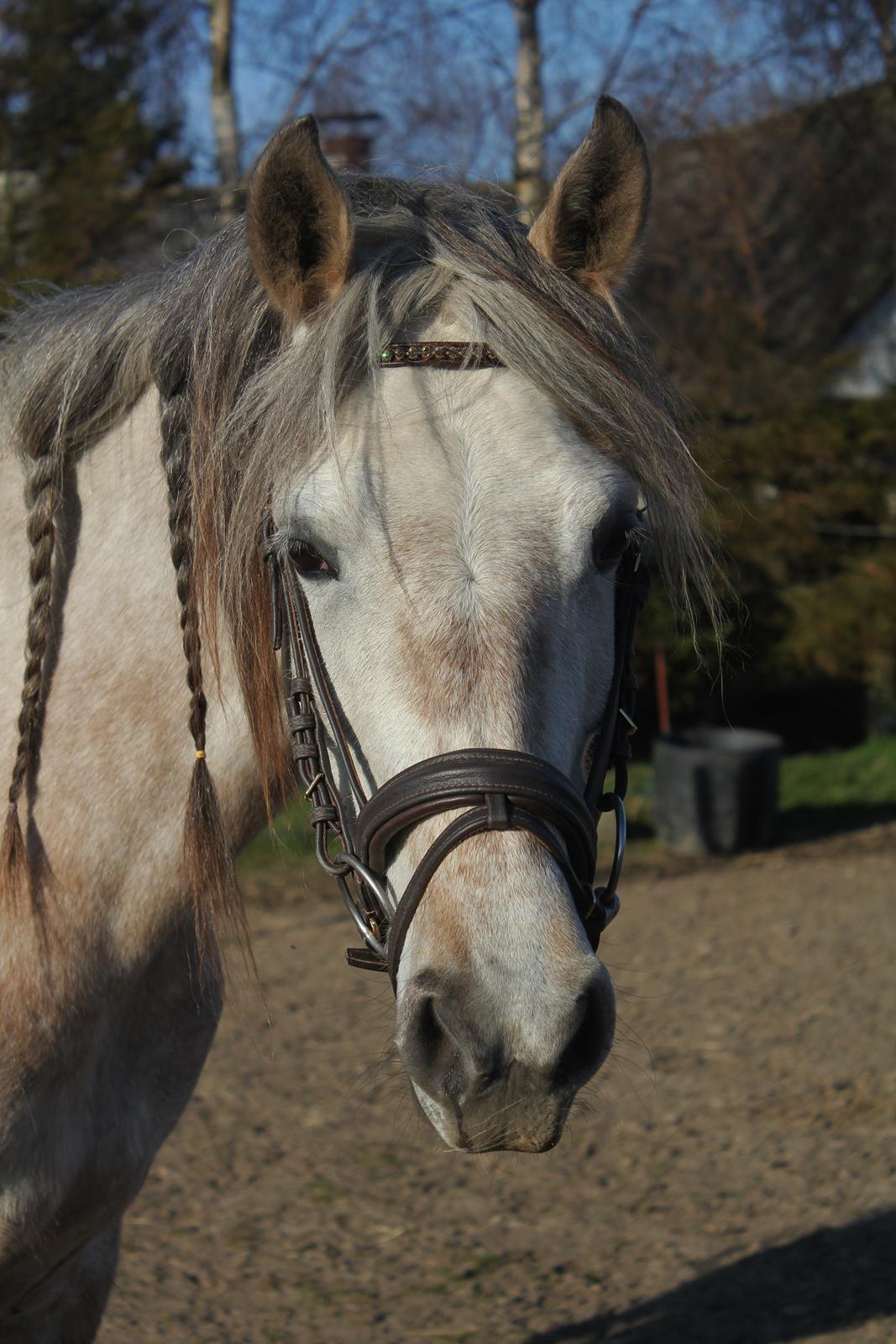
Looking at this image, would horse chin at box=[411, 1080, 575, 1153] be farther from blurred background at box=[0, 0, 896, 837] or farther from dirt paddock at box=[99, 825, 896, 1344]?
blurred background at box=[0, 0, 896, 837]

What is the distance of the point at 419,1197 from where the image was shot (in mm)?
3926

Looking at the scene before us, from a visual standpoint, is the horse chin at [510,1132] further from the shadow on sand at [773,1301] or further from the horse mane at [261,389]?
the shadow on sand at [773,1301]

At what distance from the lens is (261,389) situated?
1.75 m

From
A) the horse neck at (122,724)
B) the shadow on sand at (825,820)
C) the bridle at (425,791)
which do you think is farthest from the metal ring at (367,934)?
the shadow on sand at (825,820)

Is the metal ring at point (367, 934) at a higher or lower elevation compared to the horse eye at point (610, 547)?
lower

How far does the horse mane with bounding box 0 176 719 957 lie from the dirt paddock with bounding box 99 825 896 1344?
0.69 meters

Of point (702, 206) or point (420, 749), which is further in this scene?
point (702, 206)

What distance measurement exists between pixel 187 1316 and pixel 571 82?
10.1m

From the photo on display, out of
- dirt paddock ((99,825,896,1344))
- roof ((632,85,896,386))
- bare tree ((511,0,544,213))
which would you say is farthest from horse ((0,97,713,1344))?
roof ((632,85,896,386))

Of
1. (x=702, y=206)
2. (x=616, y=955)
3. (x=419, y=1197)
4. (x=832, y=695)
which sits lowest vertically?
(x=832, y=695)

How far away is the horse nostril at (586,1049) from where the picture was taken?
1.43 m

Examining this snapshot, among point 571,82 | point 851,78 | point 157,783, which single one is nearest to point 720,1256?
point 157,783

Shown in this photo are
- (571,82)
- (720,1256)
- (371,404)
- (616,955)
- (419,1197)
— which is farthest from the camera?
(571,82)

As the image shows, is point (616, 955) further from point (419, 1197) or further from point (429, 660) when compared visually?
point (429, 660)
